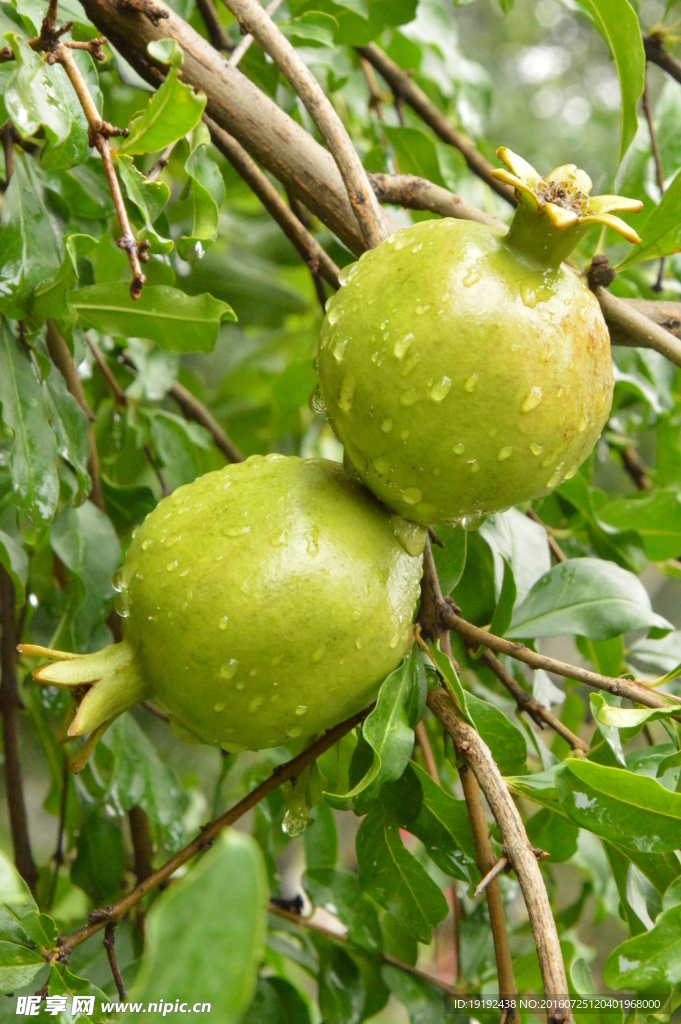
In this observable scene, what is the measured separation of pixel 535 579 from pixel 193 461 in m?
0.58

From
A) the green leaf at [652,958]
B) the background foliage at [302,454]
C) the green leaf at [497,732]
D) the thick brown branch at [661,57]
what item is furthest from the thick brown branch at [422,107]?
the green leaf at [652,958]

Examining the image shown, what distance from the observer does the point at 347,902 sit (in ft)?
3.96

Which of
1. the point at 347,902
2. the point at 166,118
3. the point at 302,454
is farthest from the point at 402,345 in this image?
the point at 302,454

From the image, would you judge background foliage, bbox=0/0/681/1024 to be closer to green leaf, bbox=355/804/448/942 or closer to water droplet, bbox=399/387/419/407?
green leaf, bbox=355/804/448/942

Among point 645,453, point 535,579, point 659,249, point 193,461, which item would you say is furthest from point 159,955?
point 645,453

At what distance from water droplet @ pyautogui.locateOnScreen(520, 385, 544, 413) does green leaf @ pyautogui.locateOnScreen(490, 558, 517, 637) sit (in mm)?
346


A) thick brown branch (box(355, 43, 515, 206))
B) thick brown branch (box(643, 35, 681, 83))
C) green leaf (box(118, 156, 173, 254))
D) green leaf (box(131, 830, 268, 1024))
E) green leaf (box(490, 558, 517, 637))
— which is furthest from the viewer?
thick brown branch (box(355, 43, 515, 206))

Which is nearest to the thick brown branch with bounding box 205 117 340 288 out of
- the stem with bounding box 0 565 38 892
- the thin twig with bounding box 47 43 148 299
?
the thin twig with bounding box 47 43 148 299

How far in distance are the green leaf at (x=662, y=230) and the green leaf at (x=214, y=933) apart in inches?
32.7

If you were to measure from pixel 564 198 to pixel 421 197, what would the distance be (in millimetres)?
325

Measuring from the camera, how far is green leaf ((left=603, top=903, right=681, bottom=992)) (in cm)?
67

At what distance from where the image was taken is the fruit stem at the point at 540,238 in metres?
0.71

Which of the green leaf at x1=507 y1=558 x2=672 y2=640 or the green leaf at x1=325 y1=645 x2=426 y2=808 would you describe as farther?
the green leaf at x1=507 y1=558 x2=672 y2=640

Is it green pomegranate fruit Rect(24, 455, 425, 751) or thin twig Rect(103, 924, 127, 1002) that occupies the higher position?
green pomegranate fruit Rect(24, 455, 425, 751)
